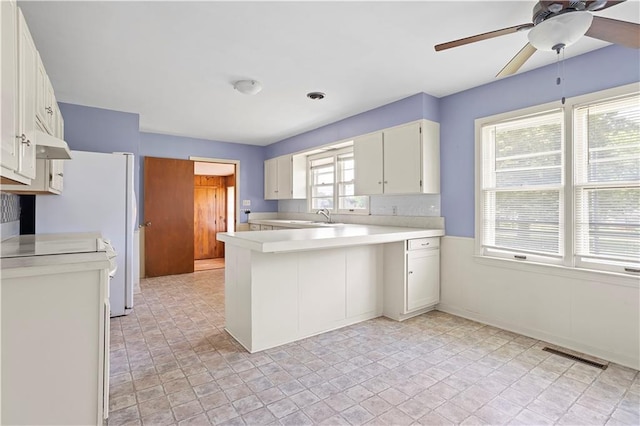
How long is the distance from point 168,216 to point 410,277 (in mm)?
4110

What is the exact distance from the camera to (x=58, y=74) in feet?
10.1

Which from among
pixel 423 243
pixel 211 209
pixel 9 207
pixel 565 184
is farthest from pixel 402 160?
pixel 211 209

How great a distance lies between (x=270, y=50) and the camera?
8.56 ft

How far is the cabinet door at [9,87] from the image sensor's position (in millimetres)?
1382

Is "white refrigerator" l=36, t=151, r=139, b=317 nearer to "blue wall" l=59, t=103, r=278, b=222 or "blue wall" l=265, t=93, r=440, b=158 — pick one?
"blue wall" l=59, t=103, r=278, b=222

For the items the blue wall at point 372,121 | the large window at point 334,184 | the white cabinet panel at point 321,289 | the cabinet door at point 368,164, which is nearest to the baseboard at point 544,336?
the white cabinet panel at point 321,289

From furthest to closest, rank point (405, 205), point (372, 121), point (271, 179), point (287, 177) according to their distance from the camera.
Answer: point (271, 179) < point (287, 177) < point (372, 121) < point (405, 205)

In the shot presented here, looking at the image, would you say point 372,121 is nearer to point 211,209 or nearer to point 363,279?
point 363,279

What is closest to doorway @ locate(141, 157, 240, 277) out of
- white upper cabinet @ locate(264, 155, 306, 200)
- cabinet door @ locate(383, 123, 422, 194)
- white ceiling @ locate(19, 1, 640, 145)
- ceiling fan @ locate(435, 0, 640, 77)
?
white upper cabinet @ locate(264, 155, 306, 200)

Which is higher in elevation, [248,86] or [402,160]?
[248,86]

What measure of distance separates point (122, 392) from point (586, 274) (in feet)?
11.4

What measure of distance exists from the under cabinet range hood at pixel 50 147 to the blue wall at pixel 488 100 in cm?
340

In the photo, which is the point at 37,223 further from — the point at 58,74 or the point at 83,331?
the point at 83,331

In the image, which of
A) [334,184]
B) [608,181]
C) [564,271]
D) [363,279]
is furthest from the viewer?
[334,184]
